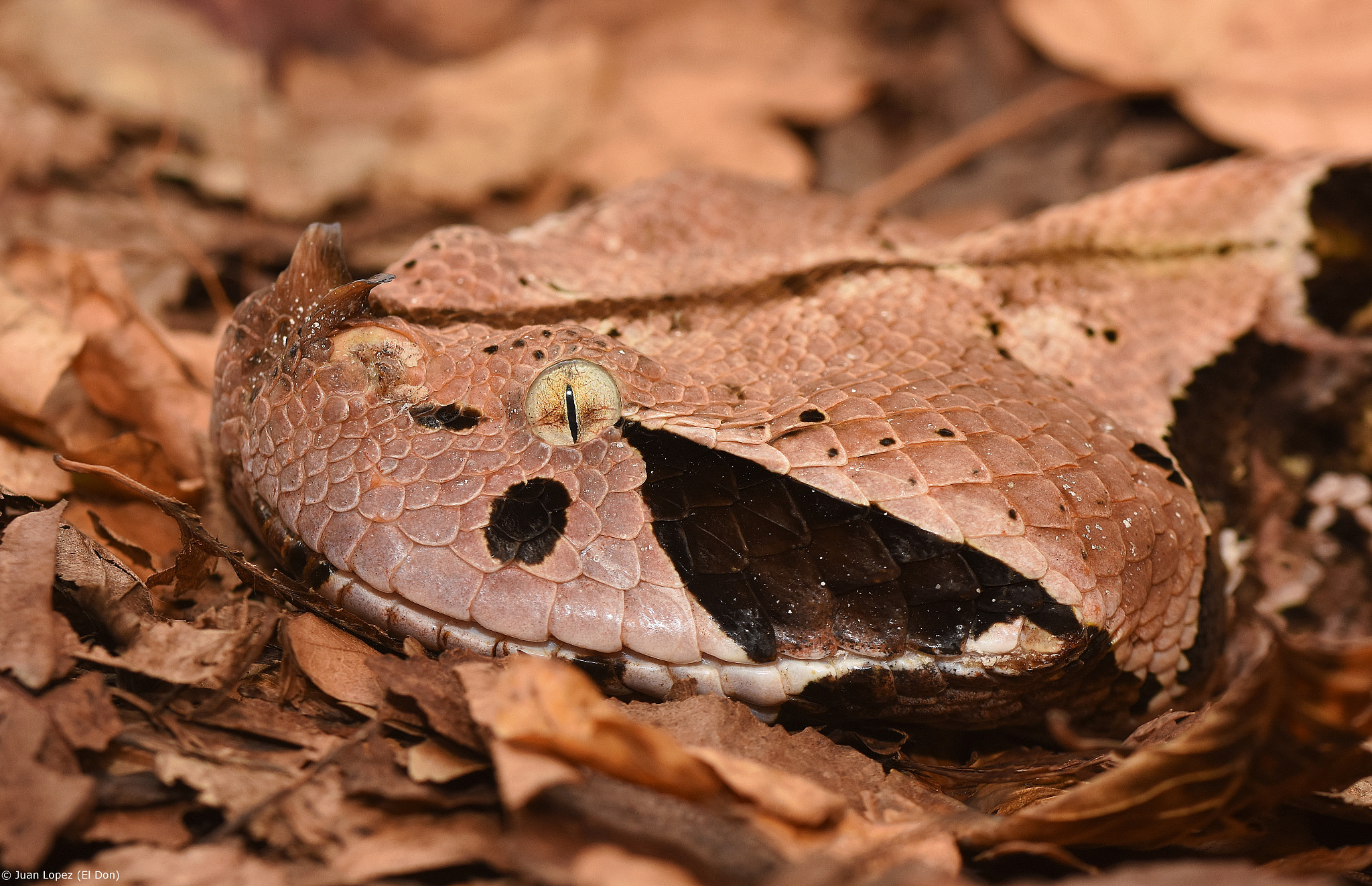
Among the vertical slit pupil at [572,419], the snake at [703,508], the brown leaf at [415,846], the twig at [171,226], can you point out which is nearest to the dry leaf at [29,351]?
the snake at [703,508]

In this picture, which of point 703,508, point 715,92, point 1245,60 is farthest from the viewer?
point 715,92

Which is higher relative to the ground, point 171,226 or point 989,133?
point 989,133

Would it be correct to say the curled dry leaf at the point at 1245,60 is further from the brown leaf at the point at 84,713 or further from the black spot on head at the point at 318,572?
the brown leaf at the point at 84,713

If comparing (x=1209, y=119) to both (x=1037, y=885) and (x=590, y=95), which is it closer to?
(x=590, y=95)

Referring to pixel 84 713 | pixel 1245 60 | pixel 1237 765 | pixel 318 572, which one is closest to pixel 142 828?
pixel 84 713

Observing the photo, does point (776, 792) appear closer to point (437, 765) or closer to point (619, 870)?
point (619, 870)

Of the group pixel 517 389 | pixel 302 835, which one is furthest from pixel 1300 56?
pixel 302 835

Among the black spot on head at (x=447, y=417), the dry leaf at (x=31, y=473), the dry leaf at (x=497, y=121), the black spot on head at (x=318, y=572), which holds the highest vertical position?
the dry leaf at (x=497, y=121)
